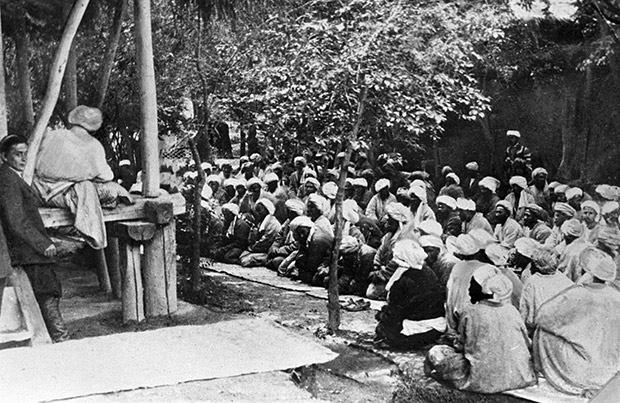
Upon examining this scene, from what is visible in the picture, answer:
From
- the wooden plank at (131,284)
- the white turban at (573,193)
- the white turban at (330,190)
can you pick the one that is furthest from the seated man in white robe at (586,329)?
the wooden plank at (131,284)

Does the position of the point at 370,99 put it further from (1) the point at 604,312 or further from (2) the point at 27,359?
(2) the point at 27,359

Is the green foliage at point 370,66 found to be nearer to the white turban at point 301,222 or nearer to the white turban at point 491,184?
the white turban at point 491,184

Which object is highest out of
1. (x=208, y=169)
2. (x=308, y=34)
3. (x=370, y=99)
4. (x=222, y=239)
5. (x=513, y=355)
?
(x=308, y=34)

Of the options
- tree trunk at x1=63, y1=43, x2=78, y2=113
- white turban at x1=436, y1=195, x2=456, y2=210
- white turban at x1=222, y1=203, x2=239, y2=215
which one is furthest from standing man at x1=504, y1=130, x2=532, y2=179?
tree trunk at x1=63, y1=43, x2=78, y2=113

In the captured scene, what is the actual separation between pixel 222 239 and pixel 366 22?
3.94ft

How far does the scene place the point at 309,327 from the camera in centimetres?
383

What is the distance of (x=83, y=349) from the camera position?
349cm

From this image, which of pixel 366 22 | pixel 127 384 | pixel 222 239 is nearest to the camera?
pixel 127 384

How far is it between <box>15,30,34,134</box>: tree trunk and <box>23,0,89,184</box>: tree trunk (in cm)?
4

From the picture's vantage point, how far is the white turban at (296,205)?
4.12 meters

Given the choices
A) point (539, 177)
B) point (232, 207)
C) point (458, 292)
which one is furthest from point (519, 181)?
point (232, 207)

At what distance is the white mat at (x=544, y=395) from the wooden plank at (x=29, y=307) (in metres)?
1.95

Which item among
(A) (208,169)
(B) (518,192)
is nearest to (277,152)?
(A) (208,169)

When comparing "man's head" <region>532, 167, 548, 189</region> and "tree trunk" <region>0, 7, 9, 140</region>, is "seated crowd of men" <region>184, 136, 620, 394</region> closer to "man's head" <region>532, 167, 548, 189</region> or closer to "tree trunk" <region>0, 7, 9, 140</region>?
"man's head" <region>532, 167, 548, 189</region>
